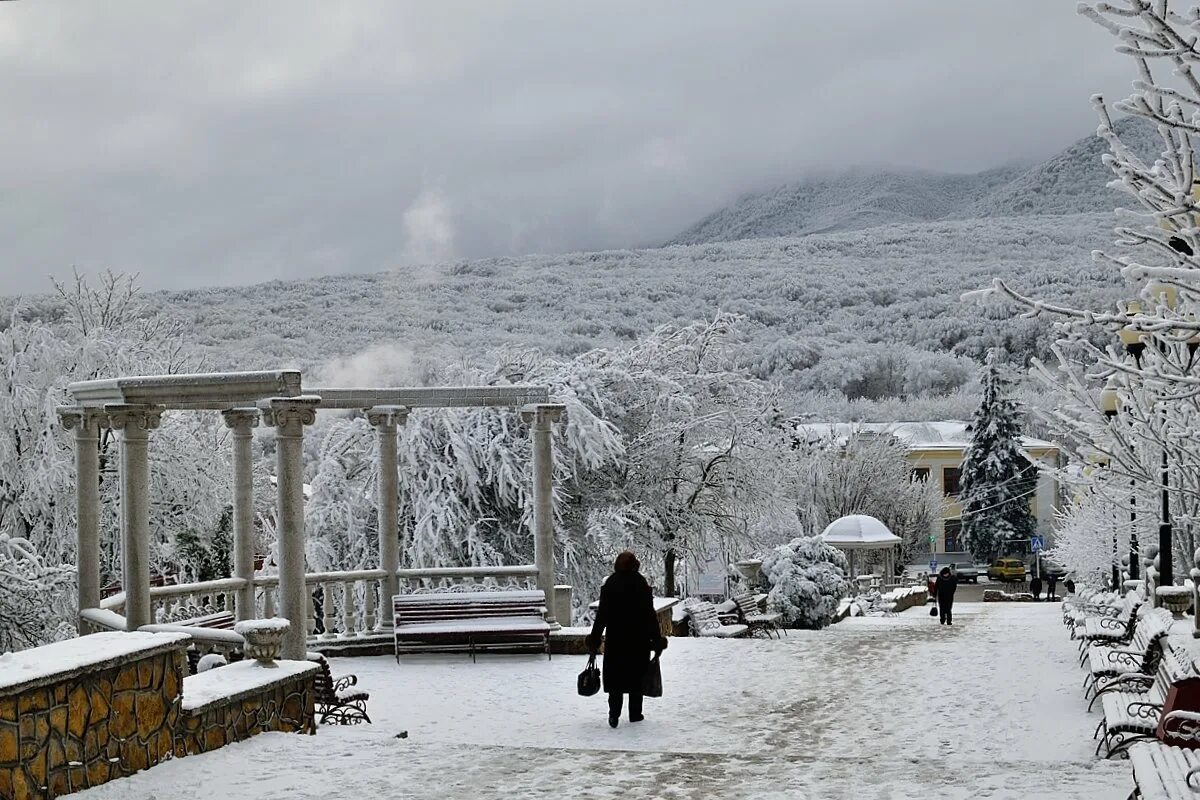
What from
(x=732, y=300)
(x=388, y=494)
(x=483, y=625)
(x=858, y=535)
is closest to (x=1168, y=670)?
(x=483, y=625)

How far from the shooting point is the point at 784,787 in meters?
7.58

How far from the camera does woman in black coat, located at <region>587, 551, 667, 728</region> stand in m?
10.4

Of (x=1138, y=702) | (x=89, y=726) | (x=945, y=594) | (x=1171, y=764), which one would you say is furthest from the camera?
(x=945, y=594)

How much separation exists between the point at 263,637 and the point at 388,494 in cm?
739

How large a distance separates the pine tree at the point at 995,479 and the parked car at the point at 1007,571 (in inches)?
90.3

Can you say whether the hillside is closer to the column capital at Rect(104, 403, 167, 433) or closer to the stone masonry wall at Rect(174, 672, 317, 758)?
the column capital at Rect(104, 403, 167, 433)

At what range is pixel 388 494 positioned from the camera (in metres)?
16.7

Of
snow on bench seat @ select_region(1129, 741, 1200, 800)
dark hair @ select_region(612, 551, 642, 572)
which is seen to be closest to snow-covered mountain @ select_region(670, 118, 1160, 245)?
dark hair @ select_region(612, 551, 642, 572)

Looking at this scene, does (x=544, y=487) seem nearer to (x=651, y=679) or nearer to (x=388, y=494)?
(x=388, y=494)

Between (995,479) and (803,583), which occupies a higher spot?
(995,479)

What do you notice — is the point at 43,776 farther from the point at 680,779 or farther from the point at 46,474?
the point at 46,474

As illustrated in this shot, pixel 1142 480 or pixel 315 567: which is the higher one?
pixel 1142 480

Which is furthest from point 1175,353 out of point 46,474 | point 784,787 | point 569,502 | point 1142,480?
point 46,474

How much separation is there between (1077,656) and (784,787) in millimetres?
9997
